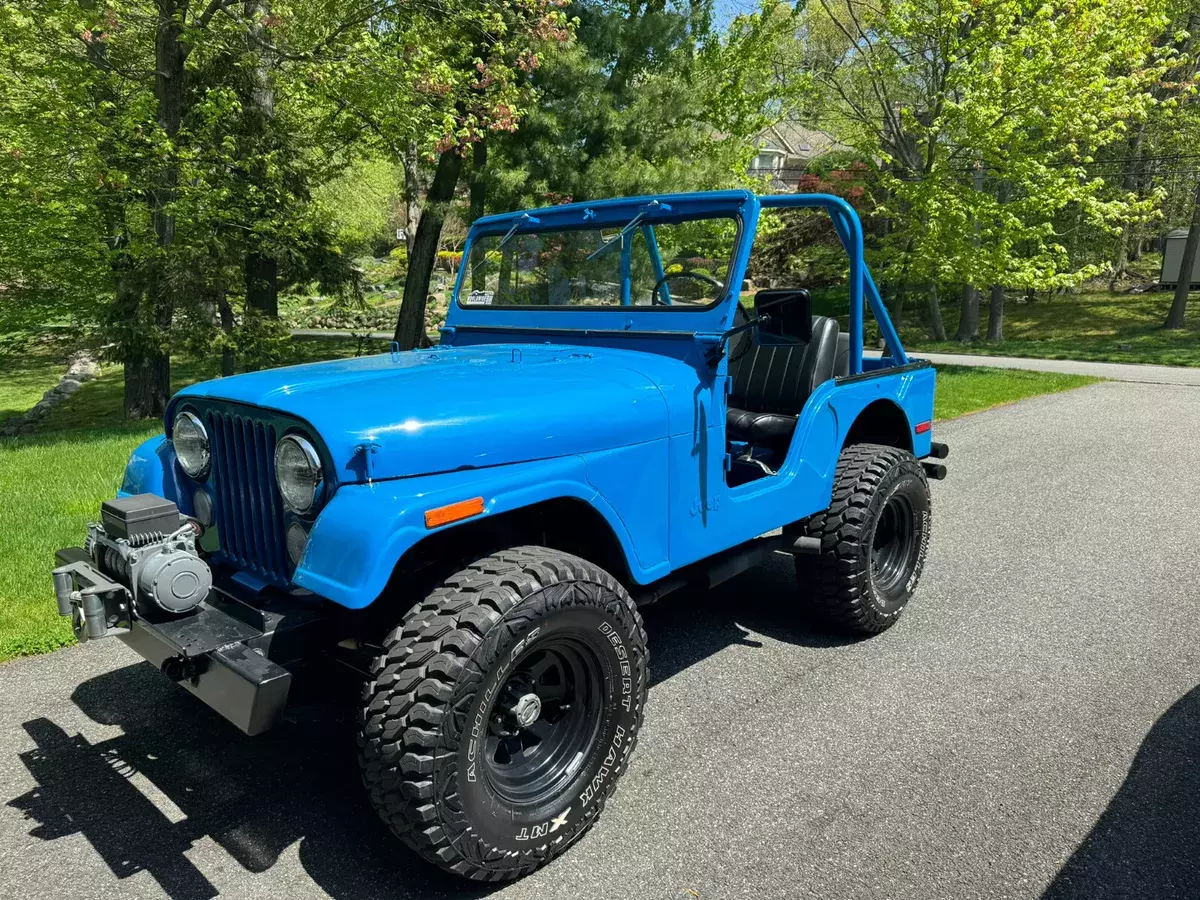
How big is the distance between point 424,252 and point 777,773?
36.5 feet

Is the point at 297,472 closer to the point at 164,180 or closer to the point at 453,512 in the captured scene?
the point at 453,512

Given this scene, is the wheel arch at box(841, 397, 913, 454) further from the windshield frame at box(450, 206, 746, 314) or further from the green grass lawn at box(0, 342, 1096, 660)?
the green grass lawn at box(0, 342, 1096, 660)

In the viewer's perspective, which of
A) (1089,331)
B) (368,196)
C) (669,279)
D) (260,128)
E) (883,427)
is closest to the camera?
(669,279)

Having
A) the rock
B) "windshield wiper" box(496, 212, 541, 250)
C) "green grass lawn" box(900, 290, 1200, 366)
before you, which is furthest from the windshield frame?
the rock

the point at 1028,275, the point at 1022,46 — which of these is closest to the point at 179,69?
the point at 1022,46

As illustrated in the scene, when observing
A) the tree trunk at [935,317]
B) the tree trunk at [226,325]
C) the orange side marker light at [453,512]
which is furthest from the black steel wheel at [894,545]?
the tree trunk at [935,317]

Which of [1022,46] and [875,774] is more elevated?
[1022,46]

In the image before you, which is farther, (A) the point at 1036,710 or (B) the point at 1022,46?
(B) the point at 1022,46

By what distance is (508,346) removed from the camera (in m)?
3.54

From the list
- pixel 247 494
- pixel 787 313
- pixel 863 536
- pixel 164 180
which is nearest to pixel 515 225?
pixel 787 313

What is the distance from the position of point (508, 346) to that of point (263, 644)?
1663 millimetres

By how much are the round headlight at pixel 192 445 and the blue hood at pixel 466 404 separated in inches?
4.1

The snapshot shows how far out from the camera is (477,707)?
2.23 meters

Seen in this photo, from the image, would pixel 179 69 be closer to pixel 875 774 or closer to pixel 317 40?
pixel 317 40
